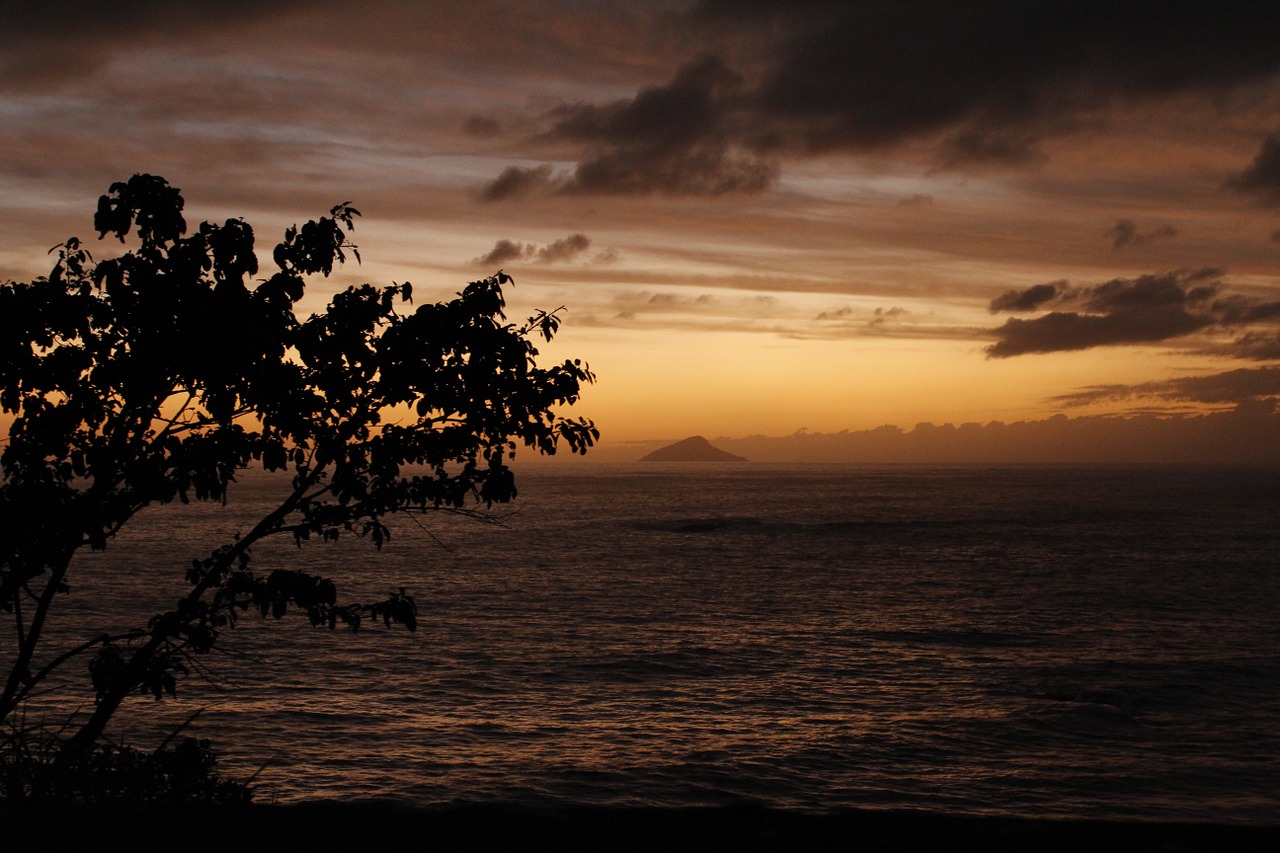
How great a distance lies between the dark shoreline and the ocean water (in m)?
2.75

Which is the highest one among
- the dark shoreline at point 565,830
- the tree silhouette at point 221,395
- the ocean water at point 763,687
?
the tree silhouette at point 221,395

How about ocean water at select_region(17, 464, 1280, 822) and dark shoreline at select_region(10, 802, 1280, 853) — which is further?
ocean water at select_region(17, 464, 1280, 822)

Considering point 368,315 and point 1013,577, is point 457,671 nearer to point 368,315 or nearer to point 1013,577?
point 368,315

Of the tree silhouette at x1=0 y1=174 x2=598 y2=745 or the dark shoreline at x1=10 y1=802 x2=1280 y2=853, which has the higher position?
the tree silhouette at x1=0 y1=174 x2=598 y2=745

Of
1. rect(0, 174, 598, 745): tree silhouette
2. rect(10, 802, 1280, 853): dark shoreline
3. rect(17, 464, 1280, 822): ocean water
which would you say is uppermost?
rect(0, 174, 598, 745): tree silhouette

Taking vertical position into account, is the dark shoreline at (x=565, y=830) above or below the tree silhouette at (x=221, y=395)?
below

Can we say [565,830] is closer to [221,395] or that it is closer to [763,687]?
[221,395]

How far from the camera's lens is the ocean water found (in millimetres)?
22859

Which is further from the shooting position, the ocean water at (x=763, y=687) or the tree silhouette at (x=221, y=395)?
the ocean water at (x=763, y=687)

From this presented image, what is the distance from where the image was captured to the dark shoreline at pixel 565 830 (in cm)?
898

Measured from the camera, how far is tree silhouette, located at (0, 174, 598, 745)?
36.4 feet

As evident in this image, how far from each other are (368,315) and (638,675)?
80.7 ft

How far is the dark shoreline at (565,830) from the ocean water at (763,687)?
2.75 m

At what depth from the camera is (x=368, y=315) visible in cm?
1198
